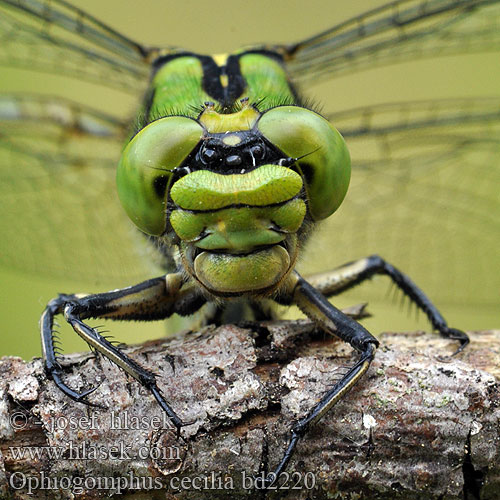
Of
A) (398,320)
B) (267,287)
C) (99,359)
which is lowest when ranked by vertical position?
(398,320)

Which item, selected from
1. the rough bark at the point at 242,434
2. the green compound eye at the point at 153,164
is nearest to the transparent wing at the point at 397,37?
the green compound eye at the point at 153,164

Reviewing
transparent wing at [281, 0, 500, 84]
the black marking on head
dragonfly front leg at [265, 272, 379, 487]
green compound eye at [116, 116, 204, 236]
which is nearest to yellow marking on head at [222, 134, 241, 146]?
green compound eye at [116, 116, 204, 236]

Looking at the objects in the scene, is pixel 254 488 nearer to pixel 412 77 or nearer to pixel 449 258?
pixel 449 258

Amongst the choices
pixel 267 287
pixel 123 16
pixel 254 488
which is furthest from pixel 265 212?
pixel 123 16

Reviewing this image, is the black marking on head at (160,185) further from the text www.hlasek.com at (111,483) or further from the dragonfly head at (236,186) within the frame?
the text www.hlasek.com at (111,483)

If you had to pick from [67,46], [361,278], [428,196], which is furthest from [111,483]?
[428,196]

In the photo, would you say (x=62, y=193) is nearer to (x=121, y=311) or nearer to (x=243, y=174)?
(x=121, y=311)

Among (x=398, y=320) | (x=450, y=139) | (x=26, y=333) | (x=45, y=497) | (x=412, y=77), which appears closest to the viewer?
(x=45, y=497)

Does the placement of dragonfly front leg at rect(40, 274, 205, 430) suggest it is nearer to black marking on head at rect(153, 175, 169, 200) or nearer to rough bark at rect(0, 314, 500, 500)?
rough bark at rect(0, 314, 500, 500)
